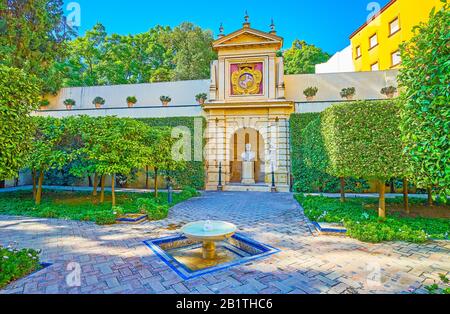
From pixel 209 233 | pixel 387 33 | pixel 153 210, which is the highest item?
pixel 387 33

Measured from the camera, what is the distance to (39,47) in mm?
17609

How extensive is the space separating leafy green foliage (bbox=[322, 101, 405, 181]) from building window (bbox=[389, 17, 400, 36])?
62.9ft

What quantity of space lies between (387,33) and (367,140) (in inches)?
821

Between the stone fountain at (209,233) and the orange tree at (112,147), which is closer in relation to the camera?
the stone fountain at (209,233)

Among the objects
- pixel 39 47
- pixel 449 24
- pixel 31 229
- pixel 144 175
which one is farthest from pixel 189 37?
pixel 449 24

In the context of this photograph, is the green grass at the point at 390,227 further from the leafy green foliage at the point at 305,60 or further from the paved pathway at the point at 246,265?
the leafy green foliage at the point at 305,60

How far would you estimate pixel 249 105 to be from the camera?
15.7 m

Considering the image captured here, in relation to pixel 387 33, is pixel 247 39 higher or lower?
lower

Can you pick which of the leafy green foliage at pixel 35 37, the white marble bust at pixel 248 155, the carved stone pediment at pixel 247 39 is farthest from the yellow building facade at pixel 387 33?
the leafy green foliage at pixel 35 37

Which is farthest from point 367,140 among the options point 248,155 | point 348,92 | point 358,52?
point 358,52

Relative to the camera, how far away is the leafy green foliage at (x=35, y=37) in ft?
51.5

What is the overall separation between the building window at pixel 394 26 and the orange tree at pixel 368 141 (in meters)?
19.2

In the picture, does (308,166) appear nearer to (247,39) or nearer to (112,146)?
(247,39)

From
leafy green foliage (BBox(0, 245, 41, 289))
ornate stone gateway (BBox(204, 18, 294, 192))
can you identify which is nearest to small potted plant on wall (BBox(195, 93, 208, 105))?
ornate stone gateway (BBox(204, 18, 294, 192))
